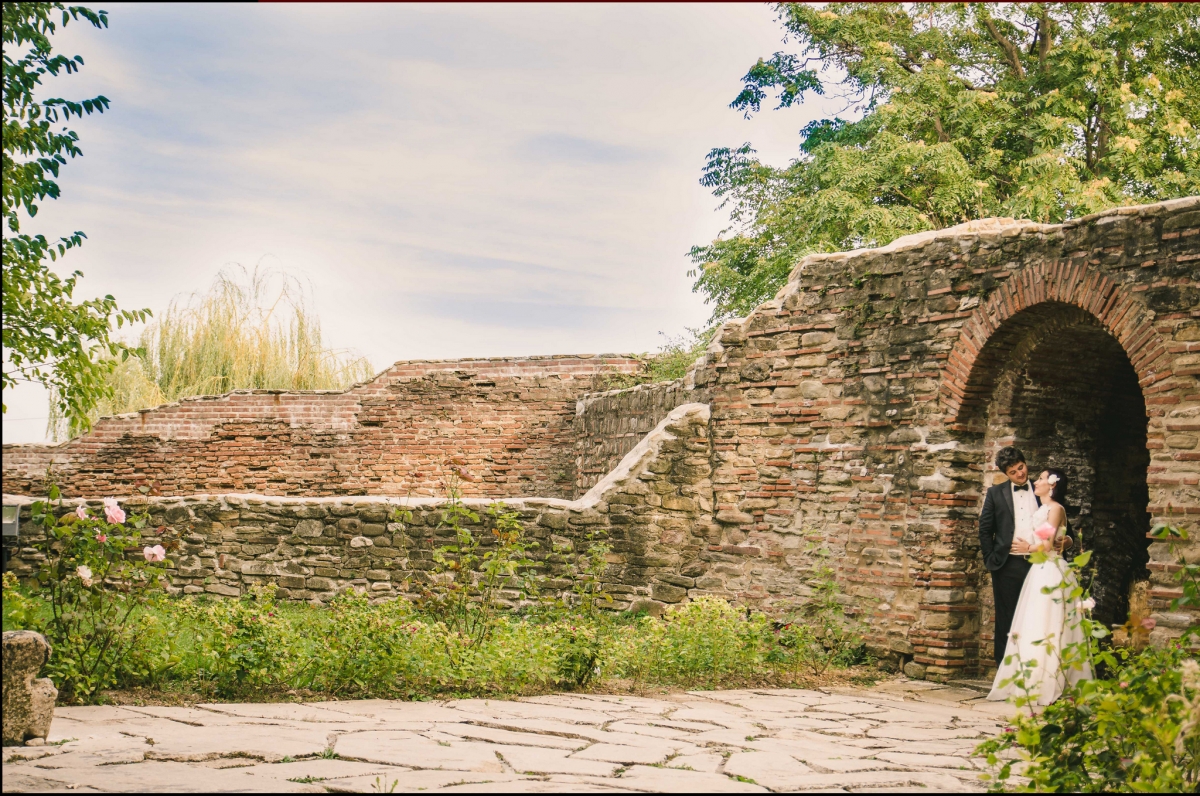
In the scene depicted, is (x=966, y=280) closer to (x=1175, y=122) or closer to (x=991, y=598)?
(x=991, y=598)

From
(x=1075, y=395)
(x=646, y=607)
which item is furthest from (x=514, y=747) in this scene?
(x=1075, y=395)

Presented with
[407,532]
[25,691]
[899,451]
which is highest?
[899,451]

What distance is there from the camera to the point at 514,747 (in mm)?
4664

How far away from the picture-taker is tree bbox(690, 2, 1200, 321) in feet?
48.0

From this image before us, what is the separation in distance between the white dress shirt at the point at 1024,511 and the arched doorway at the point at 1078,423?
379 millimetres

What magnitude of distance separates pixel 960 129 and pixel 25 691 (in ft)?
49.2

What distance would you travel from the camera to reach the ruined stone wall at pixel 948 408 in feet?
21.0

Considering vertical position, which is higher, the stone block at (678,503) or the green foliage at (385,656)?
the stone block at (678,503)

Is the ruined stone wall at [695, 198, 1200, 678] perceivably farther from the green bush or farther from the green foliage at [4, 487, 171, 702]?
the green foliage at [4, 487, 171, 702]

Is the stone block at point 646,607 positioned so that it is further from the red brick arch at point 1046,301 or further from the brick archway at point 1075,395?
the red brick arch at point 1046,301

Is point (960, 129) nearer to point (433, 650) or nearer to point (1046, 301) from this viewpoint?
point (1046, 301)

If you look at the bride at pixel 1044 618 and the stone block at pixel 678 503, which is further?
the stone block at pixel 678 503

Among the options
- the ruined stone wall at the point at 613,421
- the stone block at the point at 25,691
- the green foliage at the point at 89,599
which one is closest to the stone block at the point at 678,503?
the ruined stone wall at the point at 613,421

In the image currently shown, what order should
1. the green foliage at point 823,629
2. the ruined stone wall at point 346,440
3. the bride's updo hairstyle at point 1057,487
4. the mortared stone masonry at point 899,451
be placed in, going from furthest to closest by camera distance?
1. the ruined stone wall at point 346,440
2. the green foliage at point 823,629
3. the bride's updo hairstyle at point 1057,487
4. the mortared stone masonry at point 899,451
